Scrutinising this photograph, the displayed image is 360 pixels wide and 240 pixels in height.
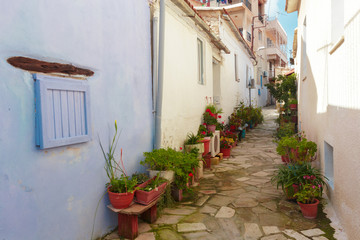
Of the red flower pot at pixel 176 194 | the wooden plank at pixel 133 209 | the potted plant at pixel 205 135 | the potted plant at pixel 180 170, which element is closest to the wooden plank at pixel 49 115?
the wooden plank at pixel 133 209

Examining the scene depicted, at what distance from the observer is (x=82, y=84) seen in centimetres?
316

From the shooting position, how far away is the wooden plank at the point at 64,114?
2.89m

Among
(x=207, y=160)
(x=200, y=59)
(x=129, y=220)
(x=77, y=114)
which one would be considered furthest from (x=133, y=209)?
(x=200, y=59)

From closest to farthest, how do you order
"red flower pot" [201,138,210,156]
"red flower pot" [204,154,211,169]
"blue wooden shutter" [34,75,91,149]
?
1. "blue wooden shutter" [34,75,91,149]
2. "red flower pot" [201,138,210,156]
3. "red flower pot" [204,154,211,169]

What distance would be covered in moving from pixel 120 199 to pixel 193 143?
3335mm

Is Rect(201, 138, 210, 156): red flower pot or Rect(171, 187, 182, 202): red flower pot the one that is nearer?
Rect(171, 187, 182, 202): red flower pot

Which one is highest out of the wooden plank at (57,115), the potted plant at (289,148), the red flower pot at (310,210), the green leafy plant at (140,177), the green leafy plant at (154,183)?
the wooden plank at (57,115)

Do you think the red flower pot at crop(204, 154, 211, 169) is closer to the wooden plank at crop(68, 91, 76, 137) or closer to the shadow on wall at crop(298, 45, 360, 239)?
the shadow on wall at crop(298, 45, 360, 239)

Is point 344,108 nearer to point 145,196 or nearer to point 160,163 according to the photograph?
point 160,163

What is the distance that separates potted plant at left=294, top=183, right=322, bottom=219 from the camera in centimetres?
402

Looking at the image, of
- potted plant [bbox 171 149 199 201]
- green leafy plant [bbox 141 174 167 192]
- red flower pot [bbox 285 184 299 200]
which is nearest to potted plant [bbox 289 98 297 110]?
red flower pot [bbox 285 184 299 200]

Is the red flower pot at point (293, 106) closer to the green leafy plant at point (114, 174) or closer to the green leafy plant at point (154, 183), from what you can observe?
the green leafy plant at point (154, 183)

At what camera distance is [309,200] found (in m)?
4.15

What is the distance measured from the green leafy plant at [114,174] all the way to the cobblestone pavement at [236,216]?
68 centimetres
